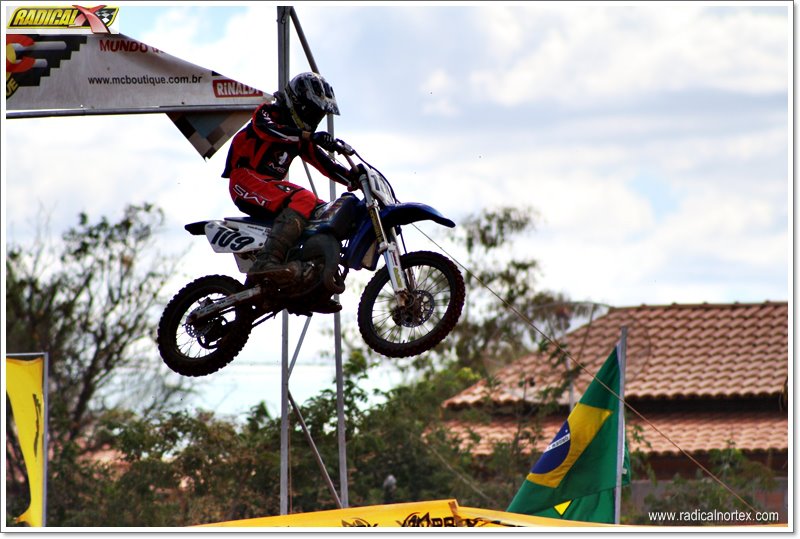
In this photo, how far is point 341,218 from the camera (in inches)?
404

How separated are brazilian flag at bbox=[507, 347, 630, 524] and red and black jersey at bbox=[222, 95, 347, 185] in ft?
17.4

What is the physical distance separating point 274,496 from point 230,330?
11020 millimetres

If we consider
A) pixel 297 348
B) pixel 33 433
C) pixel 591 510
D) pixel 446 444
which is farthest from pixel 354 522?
pixel 446 444

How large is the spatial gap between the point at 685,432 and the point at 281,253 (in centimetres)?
1525

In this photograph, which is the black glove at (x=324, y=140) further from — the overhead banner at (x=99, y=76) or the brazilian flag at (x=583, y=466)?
the brazilian flag at (x=583, y=466)

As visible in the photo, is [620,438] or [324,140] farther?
[620,438]

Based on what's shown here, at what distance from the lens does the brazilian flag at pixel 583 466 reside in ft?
48.3

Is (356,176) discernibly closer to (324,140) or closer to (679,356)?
(324,140)

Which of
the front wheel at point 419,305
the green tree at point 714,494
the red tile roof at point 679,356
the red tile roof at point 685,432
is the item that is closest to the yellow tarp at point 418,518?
the front wheel at point 419,305

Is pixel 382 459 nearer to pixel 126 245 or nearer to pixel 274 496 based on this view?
pixel 274 496

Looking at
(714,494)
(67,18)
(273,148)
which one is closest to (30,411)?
(67,18)

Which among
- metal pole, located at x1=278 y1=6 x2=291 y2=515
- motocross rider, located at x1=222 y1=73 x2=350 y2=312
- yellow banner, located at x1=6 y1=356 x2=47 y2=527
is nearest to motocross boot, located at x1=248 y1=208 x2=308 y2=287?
motocross rider, located at x1=222 y1=73 x2=350 y2=312

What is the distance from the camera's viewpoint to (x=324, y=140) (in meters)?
10.4

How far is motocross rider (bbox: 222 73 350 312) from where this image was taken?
10289 mm
